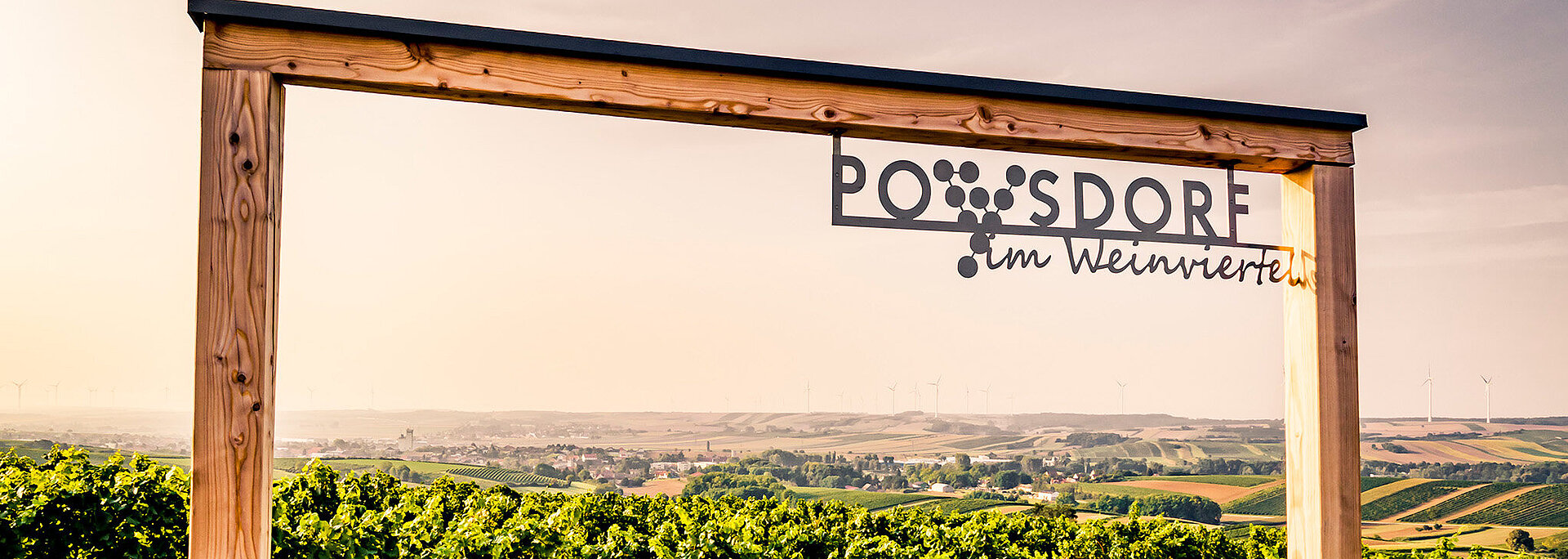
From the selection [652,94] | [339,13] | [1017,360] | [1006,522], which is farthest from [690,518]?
[1017,360]

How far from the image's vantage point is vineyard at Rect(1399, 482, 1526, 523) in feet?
17.5

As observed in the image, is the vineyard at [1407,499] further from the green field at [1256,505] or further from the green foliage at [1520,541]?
the green field at [1256,505]

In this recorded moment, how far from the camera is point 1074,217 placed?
2.38 metres

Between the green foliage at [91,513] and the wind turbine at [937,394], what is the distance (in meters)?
3.36

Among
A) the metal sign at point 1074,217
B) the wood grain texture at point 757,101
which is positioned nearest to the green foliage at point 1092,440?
the metal sign at point 1074,217

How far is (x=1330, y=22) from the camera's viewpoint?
501 centimetres

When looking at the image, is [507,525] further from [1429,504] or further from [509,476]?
[1429,504]

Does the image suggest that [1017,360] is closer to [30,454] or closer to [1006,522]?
[1006,522]

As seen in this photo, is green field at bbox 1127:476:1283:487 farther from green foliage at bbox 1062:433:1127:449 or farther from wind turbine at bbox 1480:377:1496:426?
wind turbine at bbox 1480:377:1496:426

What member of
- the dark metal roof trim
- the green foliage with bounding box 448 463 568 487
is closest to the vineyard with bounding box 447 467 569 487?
the green foliage with bounding box 448 463 568 487

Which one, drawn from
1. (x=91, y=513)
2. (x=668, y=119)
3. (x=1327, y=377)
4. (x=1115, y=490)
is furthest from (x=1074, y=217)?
(x=1115, y=490)

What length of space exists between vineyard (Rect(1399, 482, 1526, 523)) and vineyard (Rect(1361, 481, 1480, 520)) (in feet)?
0.15

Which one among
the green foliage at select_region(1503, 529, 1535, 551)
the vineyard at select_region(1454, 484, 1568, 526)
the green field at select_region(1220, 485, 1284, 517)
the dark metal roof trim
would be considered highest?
the dark metal roof trim

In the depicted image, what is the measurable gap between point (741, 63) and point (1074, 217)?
936 mm
